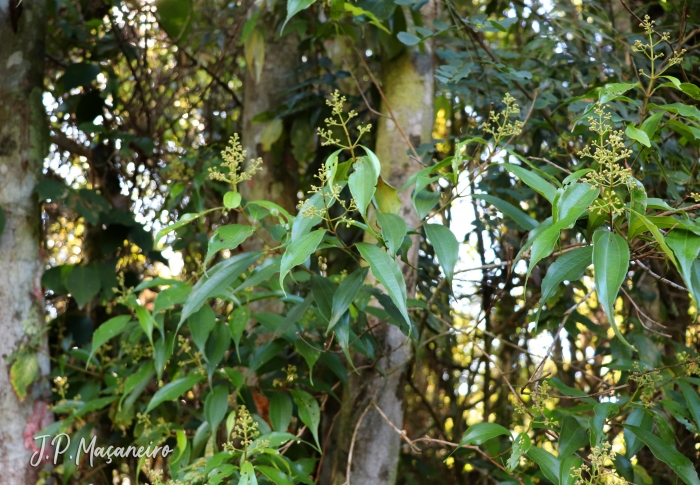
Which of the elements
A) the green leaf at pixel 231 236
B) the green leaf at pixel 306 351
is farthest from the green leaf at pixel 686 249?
the green leaf at pixel 306 351

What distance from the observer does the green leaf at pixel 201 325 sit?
1229 mm

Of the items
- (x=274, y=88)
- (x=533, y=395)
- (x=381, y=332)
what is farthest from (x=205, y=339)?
(x=274, y=88)

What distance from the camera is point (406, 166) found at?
5.00ft

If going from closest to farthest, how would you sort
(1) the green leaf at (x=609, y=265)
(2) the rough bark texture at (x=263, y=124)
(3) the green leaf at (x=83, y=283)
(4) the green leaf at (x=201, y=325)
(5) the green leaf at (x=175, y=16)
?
1. (1) the green leaf at (x=609, y=265)
2. (4) the green leaf at (x=201, y=325)
3. (3) the green leaf at (x=83, y=283)
4. (2) the rough bark texture at (x=263, y=124)
5. (5) the green leaf at (x=175, y=16)

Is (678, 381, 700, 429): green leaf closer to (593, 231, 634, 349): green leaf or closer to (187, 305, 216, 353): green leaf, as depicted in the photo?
(593, 231, 634, 349): green leaf

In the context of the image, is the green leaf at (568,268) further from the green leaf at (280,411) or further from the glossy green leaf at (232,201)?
the green leaf at (280,411)

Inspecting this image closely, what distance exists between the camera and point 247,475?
1005 millimetres

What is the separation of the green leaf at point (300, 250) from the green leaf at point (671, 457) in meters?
0.57

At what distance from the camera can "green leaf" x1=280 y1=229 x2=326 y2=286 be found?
2.78 feet

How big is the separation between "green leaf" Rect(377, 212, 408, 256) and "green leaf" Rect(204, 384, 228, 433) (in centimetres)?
50

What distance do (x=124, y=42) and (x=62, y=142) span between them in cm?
39

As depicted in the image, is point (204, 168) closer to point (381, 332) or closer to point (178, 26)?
point (178, 26)

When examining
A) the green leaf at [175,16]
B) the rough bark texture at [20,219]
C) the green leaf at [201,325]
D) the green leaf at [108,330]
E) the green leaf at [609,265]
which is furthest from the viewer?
the green leaf at [175,16]

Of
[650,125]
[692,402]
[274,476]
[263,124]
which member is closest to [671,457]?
[692,402]
